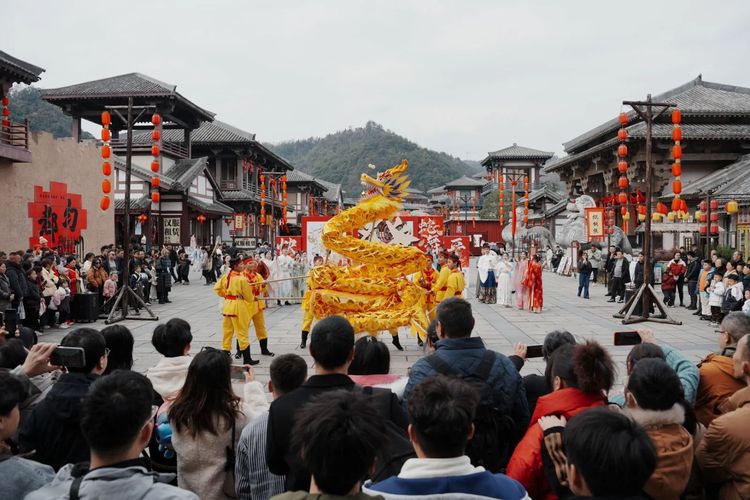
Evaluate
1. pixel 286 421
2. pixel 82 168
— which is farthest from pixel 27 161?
pixel 286 421

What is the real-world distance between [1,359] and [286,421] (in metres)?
2.13

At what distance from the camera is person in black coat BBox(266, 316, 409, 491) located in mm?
2721

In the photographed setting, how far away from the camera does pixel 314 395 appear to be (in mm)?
2773

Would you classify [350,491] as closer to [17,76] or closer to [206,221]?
[17,76]

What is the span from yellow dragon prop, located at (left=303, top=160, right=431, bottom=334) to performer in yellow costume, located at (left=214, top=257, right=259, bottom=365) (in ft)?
2.90

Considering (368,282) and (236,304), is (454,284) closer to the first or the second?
Answer: (368,282)

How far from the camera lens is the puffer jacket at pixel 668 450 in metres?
2.56

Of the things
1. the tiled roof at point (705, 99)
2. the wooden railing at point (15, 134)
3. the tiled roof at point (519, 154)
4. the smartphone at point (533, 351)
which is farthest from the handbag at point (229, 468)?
the tiled roof at point (519, 154)

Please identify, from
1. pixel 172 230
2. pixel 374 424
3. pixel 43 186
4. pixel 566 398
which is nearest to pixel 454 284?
pixel 566 398

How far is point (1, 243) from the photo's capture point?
631 inches

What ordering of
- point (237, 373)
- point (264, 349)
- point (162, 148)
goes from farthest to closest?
1. point (162, 148)
2. point (264, 349)
3. point (237, 373)

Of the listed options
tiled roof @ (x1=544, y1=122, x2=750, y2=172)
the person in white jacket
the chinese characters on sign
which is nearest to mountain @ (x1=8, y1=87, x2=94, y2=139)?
the chinese characters on sign

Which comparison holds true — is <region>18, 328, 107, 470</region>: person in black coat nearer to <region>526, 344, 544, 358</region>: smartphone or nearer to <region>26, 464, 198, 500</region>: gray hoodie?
<region>26, 464, 198, 500</region>: gray hoodie

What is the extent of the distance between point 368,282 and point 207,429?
573 cm
